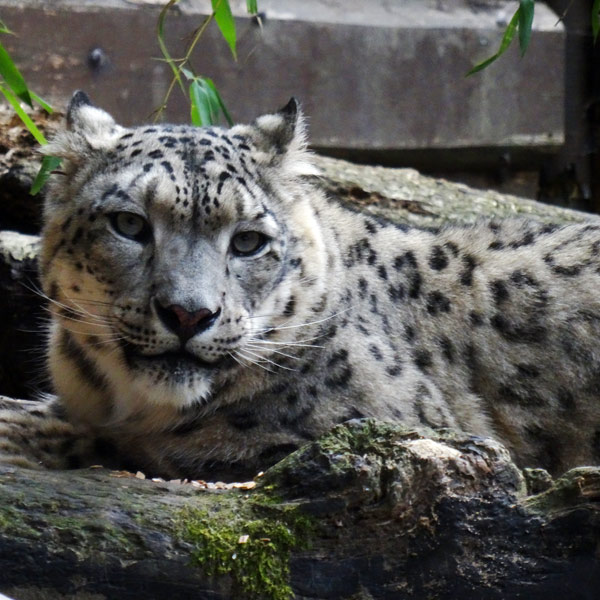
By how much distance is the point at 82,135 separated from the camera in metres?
4.36

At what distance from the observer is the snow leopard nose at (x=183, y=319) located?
3.75 metres

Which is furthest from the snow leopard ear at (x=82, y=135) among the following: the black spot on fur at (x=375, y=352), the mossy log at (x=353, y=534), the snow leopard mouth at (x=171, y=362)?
the mossy log at (x=353, y=534)

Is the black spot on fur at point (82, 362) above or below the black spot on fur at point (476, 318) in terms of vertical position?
below

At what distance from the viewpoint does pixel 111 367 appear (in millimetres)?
4293

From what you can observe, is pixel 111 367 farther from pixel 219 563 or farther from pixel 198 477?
pixel 219 563

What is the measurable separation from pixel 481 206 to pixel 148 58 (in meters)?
2.73

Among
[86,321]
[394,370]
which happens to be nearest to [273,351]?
[394,370]

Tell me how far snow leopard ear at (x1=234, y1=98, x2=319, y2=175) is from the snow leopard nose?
94cm

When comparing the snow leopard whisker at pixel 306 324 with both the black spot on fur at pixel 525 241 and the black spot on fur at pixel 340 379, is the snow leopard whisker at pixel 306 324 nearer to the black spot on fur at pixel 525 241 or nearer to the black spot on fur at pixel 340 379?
the black spot on fur at pixel 340 379

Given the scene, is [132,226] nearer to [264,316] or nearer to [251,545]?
[264,316]

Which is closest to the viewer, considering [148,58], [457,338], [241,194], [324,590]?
[324,590]

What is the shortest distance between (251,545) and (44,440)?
173cm

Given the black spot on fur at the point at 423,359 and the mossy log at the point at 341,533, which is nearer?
the mossy log at the point at 341,533

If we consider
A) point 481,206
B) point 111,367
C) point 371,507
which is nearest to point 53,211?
point 111,367
